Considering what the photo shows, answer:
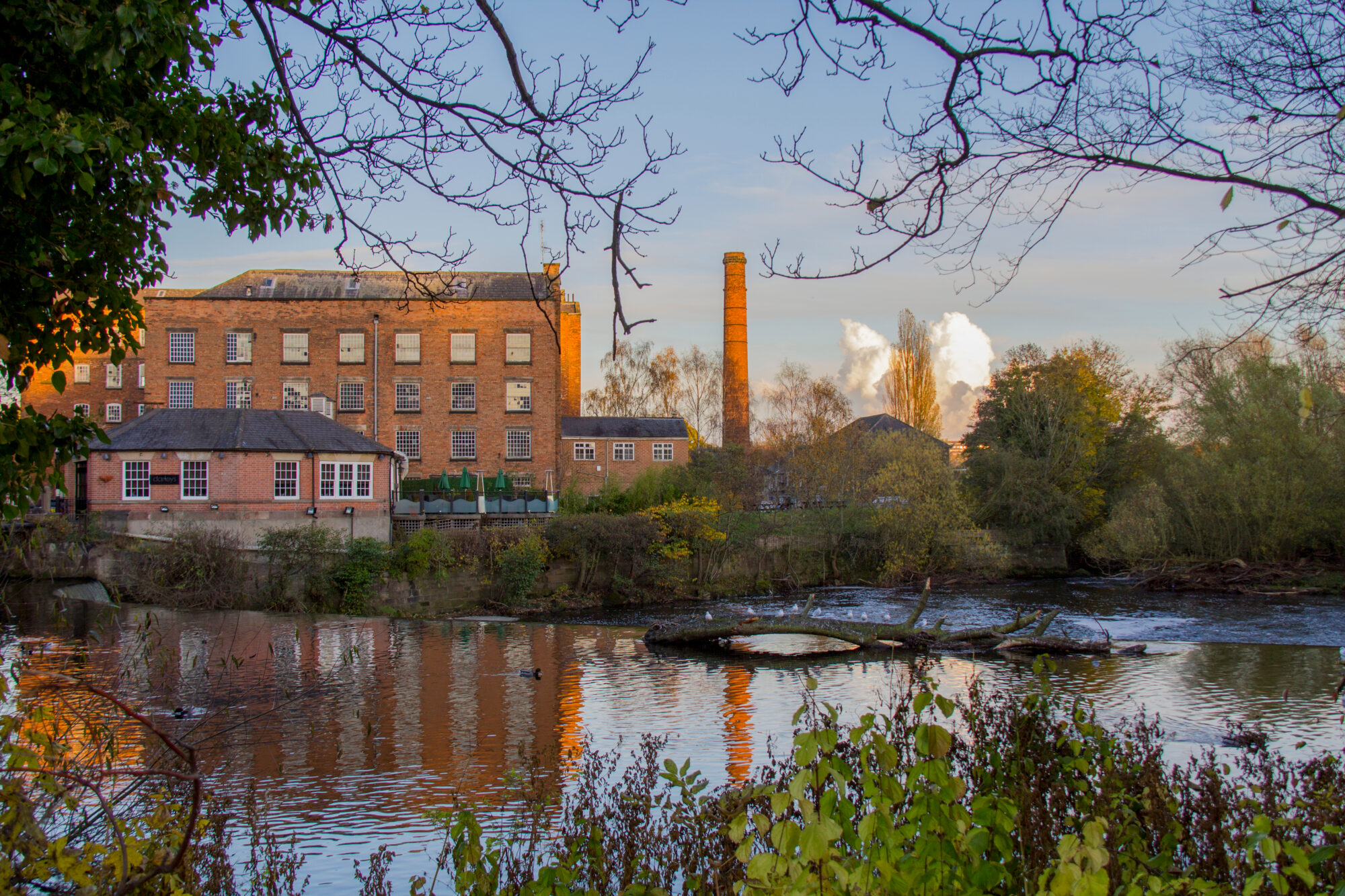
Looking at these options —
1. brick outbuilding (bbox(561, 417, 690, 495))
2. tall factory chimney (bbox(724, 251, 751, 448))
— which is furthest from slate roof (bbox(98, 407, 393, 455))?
tall factory chimney (bbox(724, 251, 751, 448))

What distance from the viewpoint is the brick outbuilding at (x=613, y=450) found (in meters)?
46.9

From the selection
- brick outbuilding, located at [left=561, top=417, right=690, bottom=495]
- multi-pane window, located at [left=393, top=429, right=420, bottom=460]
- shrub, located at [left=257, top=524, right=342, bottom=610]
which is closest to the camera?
shrub, located at [left=257, top=524, right=342, bottom=610]

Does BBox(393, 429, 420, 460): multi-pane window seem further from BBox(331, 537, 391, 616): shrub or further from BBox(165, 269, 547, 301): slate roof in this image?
BBox(331, 537, 391, 616): shrub

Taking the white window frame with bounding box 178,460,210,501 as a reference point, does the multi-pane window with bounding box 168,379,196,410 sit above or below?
above

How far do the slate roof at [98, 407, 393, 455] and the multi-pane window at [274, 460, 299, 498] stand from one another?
0.58 metres

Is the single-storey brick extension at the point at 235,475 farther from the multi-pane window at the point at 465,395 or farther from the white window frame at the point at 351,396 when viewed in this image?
the multi-pane window at the point at 465,395

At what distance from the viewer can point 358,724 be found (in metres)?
12.6

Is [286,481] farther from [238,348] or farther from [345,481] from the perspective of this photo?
[238,348]

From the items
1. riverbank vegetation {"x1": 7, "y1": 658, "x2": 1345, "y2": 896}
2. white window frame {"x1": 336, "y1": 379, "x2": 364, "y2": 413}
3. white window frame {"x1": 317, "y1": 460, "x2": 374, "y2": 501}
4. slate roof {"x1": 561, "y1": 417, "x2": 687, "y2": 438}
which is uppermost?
white window frame {"x1": 336, "y1": 379, "x2": 364, "y2": 413}

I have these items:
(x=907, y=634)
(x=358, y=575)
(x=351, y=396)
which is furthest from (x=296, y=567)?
(x=351, y=396)

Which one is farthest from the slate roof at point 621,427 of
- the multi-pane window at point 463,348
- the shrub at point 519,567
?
the shrub at point 519,567

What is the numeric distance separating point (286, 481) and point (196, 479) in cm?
278

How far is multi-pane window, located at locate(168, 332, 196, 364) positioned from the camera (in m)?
43.7

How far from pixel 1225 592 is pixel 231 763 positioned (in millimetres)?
30787
